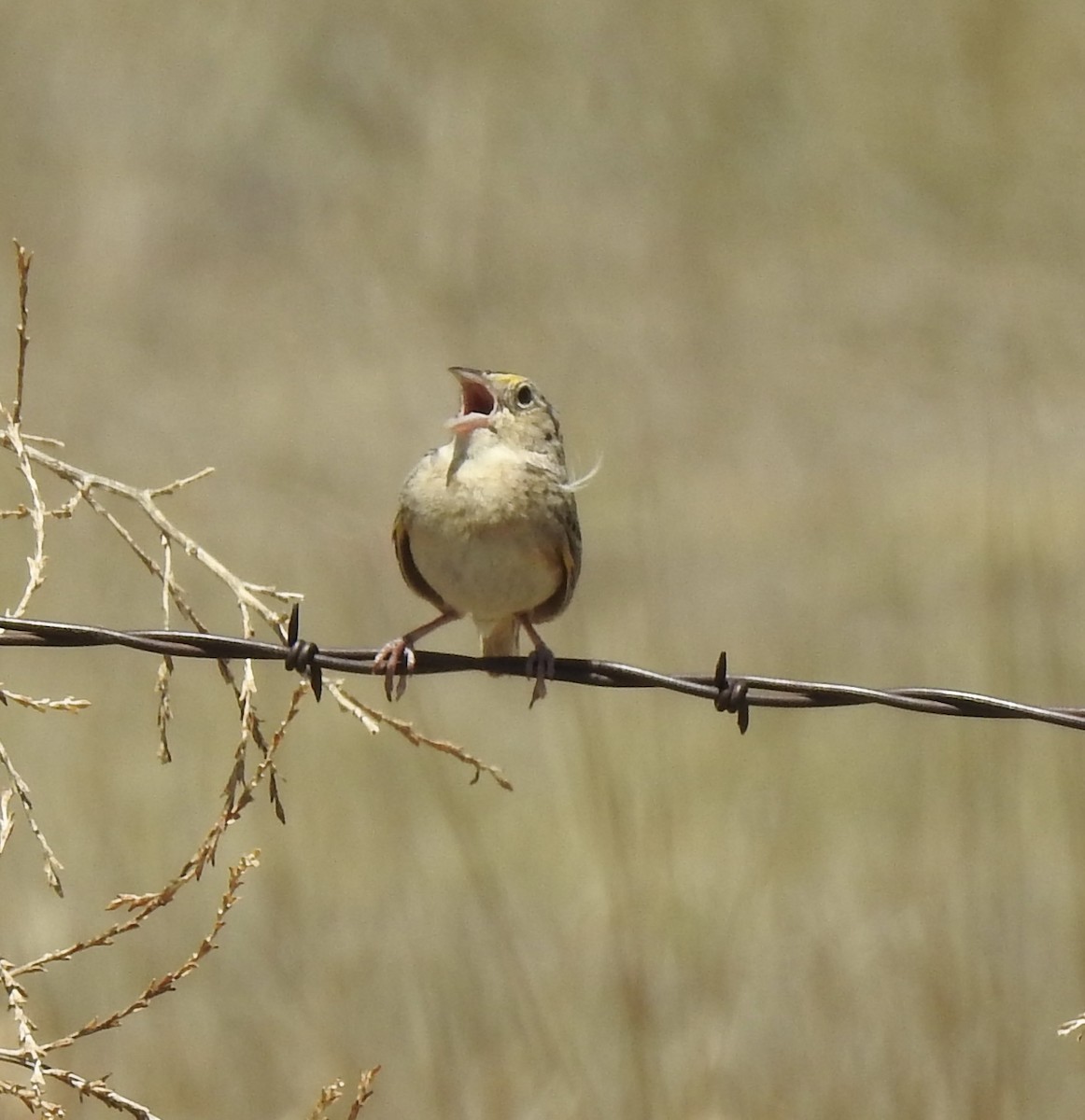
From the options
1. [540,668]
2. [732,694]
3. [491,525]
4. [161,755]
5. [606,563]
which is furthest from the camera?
[606,563]

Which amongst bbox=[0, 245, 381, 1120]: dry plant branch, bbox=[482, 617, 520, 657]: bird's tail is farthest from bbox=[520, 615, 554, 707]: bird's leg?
bbox=[0, 245, 381, 1120]: dry plant branch

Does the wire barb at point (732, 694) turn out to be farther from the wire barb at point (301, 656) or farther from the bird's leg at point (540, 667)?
the wire barb at point (301, 656)

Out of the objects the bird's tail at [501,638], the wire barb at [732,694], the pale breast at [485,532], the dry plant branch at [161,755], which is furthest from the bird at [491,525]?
the wire barb at [732,694]

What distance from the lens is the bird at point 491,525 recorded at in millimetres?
4812

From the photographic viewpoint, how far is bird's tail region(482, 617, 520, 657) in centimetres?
529

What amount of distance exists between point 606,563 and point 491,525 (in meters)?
10.5

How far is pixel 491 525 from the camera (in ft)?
15.8

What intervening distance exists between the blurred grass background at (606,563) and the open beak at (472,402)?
3.92ft

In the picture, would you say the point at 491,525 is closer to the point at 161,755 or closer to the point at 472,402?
the point at 472,402

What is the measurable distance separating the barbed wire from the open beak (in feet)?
3.86

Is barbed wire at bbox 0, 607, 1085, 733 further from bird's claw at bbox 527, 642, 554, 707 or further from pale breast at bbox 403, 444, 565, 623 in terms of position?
pale breast at bbox 403, 444, 565, 623

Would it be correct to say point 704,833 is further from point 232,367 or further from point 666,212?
point 666,212

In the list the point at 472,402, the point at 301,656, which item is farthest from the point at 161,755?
the point at 472,402

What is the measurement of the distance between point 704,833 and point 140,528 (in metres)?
5.12
